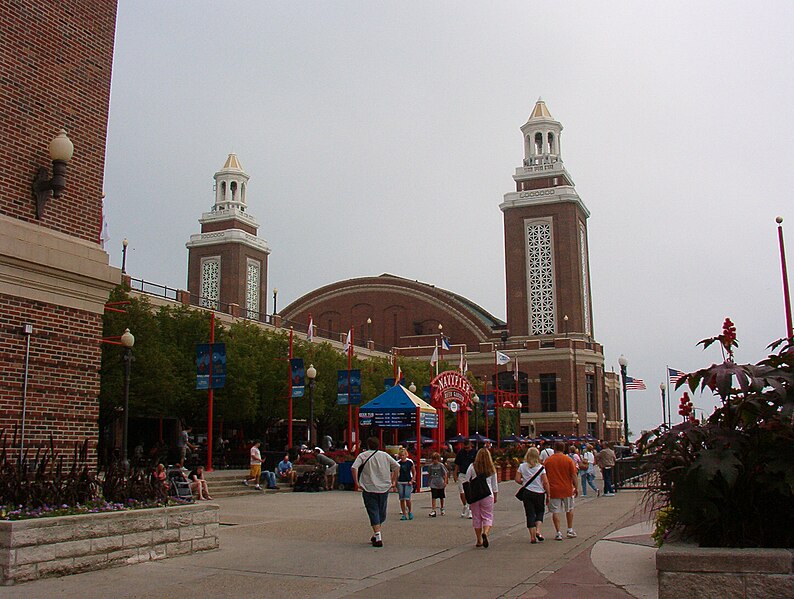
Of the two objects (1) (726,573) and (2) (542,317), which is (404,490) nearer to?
(1) (726,573)

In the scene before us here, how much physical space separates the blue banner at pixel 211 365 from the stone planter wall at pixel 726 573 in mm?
21604

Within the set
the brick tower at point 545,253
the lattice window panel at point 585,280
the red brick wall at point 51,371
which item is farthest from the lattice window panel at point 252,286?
the red brick wall at point 51,371

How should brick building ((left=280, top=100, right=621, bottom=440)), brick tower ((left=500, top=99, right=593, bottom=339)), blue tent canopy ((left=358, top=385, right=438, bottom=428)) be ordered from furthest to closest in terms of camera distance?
brick tower ((left=500, top=99, right=593, bottom=339)) → brick building ((left=280, top=100, right=621, bottom=440)) → blue tent canopy ((left=358, top=385, right=438, bottom=428))

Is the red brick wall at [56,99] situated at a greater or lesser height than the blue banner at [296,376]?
greater

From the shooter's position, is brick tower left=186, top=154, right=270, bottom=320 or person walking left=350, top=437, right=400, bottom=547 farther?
brick tower left=186, top=154, right=270, bottom=320

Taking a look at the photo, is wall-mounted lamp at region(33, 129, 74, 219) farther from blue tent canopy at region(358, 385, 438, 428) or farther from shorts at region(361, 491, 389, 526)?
blue tent canopy at region(358, 385, 438, 428)

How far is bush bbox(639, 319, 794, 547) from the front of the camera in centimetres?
671

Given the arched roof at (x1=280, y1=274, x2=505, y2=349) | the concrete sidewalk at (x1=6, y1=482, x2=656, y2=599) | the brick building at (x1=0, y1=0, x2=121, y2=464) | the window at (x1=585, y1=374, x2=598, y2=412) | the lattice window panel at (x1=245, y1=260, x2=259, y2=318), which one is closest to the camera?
the concrete sidewalk at (x1=6, y1=482, x2=656, y2=599)

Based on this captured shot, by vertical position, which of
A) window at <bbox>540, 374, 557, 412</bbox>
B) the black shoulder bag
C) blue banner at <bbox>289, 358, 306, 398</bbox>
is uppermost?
window at <bbox>540, 374, 557, 412</bbox>

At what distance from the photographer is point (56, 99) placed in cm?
1280

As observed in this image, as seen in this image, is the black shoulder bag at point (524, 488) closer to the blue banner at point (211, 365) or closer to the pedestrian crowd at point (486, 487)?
the pedestrian crowd at point (486, 487)

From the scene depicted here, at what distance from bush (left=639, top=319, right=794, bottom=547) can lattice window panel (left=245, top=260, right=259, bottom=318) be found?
90.0m

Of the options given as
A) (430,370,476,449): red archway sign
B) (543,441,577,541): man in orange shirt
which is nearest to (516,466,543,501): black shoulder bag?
(543,441,577,541): man in orange shirt

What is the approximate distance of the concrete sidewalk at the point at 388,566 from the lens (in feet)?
27.8
